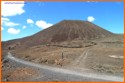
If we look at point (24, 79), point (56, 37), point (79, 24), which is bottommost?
point (24, 79)

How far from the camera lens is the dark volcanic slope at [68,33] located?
105562 mm

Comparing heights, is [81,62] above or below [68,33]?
below

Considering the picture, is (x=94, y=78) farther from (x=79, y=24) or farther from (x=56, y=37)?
(x=79, y=24)

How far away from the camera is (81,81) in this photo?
844 inches

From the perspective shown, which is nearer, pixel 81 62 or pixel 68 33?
pixel 81 62

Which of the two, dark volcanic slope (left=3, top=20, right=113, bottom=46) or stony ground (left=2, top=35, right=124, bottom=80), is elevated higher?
dark volcanic slope (left=3, top=20, right=113, bottom=46)

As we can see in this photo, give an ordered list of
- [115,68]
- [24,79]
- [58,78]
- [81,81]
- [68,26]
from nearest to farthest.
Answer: [81,81] < [58,78] < [24,79] < [115,68] < [68,26]

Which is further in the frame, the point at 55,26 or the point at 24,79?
the point at 55,26

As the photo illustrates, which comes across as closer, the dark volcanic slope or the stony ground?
the stony ground

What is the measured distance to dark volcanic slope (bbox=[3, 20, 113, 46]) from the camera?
10556cm

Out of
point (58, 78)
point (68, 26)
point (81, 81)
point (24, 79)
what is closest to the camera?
point (81, 81)

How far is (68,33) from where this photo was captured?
366 ft

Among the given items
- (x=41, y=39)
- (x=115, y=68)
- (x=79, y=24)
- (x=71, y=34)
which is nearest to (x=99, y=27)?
(x=79, y=24)

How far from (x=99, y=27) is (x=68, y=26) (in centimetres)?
1851
